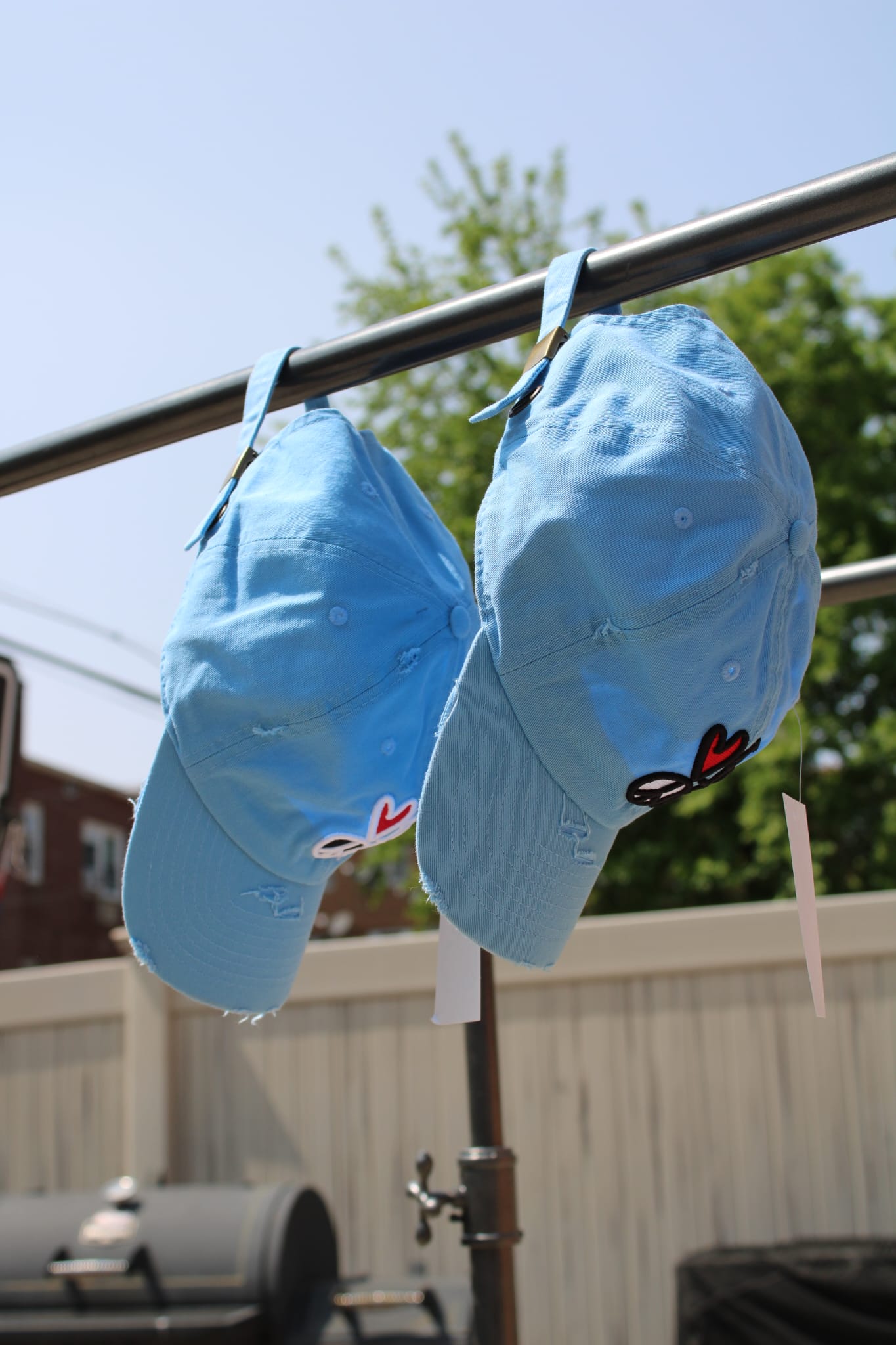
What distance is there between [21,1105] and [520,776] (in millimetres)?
5612

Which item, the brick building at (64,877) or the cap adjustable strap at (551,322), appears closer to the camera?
the cap adjustable strap at (551,322)

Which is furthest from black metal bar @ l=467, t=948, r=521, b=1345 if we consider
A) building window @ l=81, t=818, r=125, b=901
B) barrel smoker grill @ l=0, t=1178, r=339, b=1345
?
building window @ l=81, t=818, r=125, b=901

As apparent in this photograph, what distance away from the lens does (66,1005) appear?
577cm

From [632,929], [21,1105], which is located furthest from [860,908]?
[21,1105]

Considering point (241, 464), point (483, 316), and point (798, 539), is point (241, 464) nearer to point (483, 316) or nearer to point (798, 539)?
point (483, 316)

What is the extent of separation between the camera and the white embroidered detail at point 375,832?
1033mm

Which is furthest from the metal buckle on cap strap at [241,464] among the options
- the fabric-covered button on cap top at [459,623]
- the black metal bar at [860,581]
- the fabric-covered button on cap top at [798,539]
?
the black metal bar at [860,581]

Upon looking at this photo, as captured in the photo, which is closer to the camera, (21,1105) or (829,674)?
(21,1105)

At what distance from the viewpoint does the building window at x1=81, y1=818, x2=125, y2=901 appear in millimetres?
19797

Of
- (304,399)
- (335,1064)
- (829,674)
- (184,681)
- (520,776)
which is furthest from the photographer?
(829,674)

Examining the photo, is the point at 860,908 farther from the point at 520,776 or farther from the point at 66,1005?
the point at 520,776

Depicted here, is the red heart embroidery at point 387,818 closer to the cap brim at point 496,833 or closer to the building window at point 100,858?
the cap brim at point 496,833

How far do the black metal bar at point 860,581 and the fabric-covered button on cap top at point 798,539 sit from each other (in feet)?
2.51

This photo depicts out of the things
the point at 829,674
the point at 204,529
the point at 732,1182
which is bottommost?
the point at 732,1182
